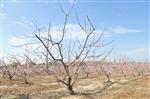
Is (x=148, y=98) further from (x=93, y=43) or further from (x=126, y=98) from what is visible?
(x=93, y=43)

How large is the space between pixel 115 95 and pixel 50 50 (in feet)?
17.9

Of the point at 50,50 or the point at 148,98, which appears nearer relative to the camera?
the point at 148,98

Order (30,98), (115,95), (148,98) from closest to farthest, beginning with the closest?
(148,98) < (115,95) < (30,98)

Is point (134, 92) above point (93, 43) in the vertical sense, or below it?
below

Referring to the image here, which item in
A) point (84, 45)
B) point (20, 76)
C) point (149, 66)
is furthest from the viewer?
point (149, 66)

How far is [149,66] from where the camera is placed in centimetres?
7044

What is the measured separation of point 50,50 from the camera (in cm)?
1883

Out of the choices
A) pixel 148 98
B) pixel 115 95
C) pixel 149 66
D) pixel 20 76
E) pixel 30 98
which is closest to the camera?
pixel 148 98

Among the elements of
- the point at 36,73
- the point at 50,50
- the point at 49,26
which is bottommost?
the point at 36,73

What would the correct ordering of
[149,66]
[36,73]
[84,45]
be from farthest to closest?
[149,66]
[36,73]
[84,45]

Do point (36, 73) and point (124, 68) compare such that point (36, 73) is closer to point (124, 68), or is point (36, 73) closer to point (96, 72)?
point (96, 72)

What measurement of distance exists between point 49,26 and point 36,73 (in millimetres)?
45548

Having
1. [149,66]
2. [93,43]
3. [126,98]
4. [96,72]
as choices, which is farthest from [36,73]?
[126,98]

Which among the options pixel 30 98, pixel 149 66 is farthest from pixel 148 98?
pixel 149 66
